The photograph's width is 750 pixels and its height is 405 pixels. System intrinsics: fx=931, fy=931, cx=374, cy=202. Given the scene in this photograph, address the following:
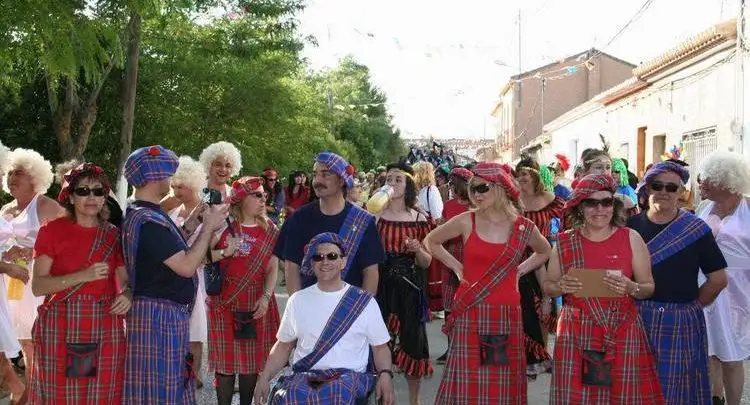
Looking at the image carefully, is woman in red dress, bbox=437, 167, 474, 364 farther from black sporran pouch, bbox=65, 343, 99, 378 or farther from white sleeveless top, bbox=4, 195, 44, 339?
black sporran pouch, bbox=65, 343, 99, 378

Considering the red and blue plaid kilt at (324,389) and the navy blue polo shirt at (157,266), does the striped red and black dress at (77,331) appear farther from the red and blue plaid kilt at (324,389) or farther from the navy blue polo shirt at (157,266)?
the red and blue plaid kilt at (324,389)

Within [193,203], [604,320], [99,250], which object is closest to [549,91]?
[193,203]

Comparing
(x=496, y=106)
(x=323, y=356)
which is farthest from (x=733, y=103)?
(x=496, y=106)

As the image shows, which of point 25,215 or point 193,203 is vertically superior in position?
point 193,203

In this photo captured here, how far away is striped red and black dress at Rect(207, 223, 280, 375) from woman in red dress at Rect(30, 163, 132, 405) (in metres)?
1.43

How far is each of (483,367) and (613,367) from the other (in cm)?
88

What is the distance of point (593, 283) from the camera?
16.0 feet

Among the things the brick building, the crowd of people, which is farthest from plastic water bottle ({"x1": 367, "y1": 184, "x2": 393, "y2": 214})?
the brick building

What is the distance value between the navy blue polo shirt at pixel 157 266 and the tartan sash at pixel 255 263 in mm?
1310

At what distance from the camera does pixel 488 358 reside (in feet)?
18.1

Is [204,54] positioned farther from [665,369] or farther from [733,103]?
[665,369]

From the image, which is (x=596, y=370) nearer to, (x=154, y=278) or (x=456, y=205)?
(x=154, y=278)

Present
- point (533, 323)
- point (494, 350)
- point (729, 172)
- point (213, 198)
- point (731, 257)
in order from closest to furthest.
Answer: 1. point (213, 198)
2. point (494, 350)
3. point (729, 172)
4. point (731, 257)
5. point (533, 323)

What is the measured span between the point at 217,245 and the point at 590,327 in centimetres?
265
